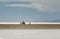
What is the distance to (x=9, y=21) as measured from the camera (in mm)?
1926

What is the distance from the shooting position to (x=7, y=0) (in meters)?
1.89

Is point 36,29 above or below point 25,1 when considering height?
below

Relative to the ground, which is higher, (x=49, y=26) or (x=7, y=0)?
(x=7, y=0)

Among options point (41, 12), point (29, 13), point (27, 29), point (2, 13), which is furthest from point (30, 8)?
point (2, 13)
